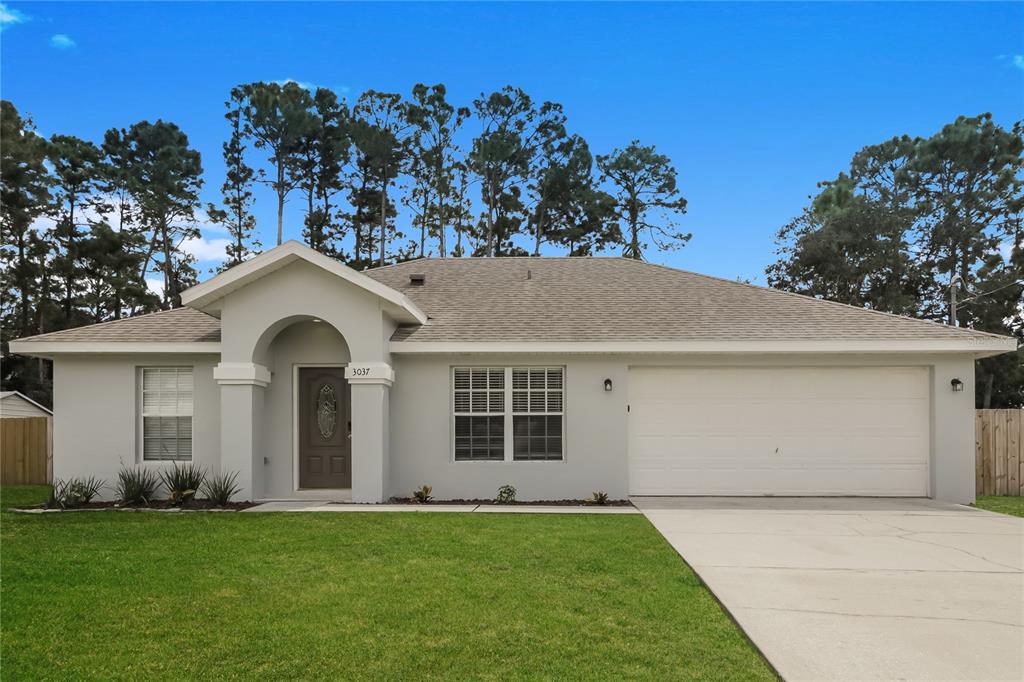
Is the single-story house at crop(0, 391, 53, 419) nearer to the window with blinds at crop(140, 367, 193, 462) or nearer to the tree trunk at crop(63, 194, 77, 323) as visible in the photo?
the tree trunk at crop(63, 194, 77, 323)

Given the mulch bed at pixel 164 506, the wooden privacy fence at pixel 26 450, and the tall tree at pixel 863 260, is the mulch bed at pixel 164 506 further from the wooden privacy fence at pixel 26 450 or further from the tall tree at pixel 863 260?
the tall tree at pixel 863 260

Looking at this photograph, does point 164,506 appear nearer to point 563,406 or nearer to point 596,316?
point 563,406

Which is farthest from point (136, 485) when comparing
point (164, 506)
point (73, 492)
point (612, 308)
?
point (612, 308)

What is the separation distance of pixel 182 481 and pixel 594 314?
7.72 m

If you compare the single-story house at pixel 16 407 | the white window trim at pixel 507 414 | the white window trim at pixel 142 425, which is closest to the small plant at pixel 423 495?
the white window trim at pixel 507 414

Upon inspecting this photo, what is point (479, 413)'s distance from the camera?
1295 centimetres

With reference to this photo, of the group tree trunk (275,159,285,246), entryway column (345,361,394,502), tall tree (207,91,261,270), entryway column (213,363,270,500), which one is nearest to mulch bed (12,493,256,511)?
entryway column (213,363,270,500)

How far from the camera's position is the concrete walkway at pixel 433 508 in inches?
435

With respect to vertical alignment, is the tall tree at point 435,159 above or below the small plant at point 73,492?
above

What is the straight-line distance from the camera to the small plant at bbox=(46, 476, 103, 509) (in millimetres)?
11781

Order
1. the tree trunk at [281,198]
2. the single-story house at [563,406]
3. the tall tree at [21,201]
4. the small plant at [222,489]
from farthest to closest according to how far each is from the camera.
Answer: the tree trunk at [281,198], the tall tree at [21,201], the single-story house at [563,406], the small plant at [222,489]

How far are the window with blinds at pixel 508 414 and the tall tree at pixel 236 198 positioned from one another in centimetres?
2508

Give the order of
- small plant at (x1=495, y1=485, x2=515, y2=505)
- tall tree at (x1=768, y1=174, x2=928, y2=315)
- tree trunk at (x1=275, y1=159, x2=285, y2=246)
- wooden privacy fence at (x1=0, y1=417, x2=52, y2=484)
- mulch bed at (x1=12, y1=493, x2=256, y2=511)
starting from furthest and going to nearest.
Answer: tree trunk at (x1=275, y1=159, x2=285, y2=246) → tall tree at (x1=768, y1=174, x2=928, y2=315) → wooden privacy fence at (x1=0, y1=417, x2=52, y2=484) → small plant at (x1=495, y1=485, x2=515, y2=505) → mulch bed at (x1=12, y1=493, x2=256, y2=511)

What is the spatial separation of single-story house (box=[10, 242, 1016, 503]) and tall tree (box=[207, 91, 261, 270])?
23007 mm
